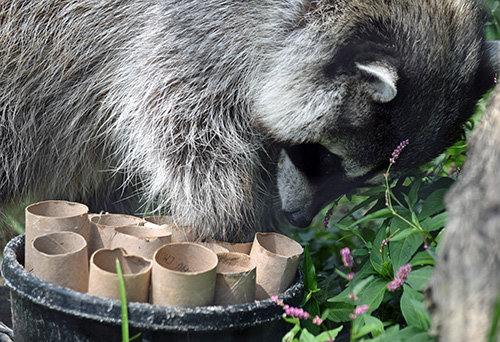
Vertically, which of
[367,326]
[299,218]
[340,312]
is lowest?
[340,312]

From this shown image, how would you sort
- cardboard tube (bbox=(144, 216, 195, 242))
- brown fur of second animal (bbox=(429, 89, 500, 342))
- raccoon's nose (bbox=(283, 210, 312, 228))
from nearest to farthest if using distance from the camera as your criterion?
brown fur of second animal (bbox=(429, 89, 500, 342)), cardboard tube (bbox=(144, 216, 195, 242)), raccoon's nose (bbox=(283, 210, 312, 228))

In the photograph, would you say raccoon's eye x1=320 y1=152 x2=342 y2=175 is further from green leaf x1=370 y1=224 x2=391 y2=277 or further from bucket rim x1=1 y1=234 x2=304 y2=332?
bucket rim x1=1 y1=234 x2=304 y2=332

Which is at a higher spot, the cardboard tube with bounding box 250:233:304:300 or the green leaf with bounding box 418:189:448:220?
the green leaf with bounding box 418:189:448:220

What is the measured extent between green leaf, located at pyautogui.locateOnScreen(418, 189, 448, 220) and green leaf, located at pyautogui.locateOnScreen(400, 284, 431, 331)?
1.25ft

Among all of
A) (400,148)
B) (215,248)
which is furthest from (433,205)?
(215,248)

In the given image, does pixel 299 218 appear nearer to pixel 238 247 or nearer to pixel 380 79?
pixel 238 247

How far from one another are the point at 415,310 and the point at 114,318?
2.49 feet

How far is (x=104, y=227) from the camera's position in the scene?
6.22 feet

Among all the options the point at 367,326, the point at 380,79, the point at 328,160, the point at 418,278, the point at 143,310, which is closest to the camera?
the point at 367,326

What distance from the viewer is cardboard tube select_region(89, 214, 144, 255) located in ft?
6.19

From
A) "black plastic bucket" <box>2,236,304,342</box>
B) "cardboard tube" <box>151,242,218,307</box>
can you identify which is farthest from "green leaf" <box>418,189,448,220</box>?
"cardboard tube" <box>151,242,218,307</box>

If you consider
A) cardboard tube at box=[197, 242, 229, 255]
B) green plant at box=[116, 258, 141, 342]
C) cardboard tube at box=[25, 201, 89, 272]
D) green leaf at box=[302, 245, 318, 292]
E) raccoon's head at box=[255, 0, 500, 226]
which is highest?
raccoon's head at box=[255, 0, 500, 226]

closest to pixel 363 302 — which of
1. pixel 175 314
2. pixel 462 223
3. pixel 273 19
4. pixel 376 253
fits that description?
pixel 376 253

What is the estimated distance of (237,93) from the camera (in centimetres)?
221
